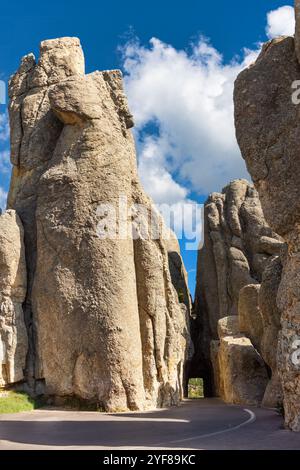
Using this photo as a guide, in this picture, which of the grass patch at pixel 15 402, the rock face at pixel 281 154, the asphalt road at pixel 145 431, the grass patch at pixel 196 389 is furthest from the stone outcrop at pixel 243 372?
the grass patch at pixel 196 389

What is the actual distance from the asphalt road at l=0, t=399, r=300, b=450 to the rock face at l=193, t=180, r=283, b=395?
16.9 meters

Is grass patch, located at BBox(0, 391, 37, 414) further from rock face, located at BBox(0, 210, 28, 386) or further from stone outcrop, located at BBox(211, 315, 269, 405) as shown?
stone outcrop, located at BBox(211, 315, 269, 405)

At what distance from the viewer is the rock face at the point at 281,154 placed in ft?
33.7

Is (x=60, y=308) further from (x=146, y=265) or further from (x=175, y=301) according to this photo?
(x=175, y=301)

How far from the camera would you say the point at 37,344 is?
1667 cm

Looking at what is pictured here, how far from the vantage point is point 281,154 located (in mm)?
10602

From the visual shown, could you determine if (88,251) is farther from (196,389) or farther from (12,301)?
(196,389)

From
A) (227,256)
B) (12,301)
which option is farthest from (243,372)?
(227,256)

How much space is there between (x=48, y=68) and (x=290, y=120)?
1193 cm

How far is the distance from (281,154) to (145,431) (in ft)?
18.3

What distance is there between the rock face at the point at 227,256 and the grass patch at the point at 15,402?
15867mm

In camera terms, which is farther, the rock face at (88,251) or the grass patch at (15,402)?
the rock face at (88,251)

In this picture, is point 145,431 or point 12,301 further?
point 12,301

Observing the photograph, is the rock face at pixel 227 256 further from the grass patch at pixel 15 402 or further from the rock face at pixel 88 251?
the grass patch at pixel 15 402
